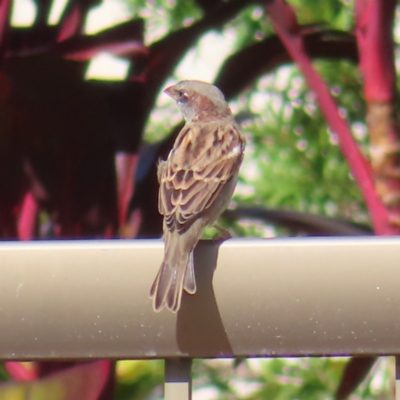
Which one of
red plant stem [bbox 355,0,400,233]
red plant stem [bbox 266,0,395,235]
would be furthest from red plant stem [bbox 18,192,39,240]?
red plant stem [bbox 355,0,400,233]

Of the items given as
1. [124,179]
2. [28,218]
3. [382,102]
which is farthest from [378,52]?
[28,218]

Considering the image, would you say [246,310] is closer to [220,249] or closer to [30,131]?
[220,249]

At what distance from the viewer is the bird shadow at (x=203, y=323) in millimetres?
1084

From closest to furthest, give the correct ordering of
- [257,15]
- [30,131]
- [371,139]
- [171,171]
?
[171,171] < [371,139] < [30,131] < [257,15]

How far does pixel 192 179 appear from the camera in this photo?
192 cm

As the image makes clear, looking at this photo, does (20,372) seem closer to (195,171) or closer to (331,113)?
(195,171)

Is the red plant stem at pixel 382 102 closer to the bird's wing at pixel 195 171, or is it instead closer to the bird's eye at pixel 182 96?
the bird's wing at pixel 195 171

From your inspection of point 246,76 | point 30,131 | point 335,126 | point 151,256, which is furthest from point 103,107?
point 151,256

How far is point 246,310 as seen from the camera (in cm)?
106

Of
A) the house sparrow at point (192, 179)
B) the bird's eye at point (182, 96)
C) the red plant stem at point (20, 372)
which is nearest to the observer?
the house sparrow at point (192, 179)

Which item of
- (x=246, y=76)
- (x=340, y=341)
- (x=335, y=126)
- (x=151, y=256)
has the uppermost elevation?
(x=246, y=76)

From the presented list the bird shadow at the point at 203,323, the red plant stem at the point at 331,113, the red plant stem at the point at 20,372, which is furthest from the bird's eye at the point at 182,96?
the bird shadow at the point at 203,323

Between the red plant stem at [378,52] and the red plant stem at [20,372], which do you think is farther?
the red plant stem at [20,372]

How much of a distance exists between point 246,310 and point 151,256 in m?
0.14
